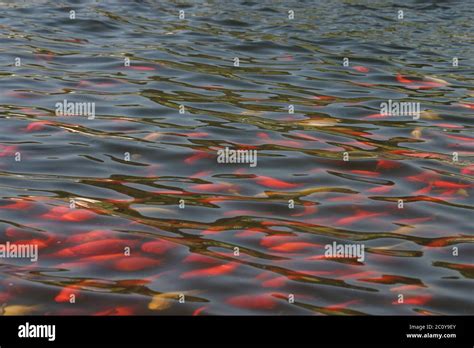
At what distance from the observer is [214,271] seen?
6.15 m

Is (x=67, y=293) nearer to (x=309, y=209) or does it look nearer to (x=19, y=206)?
(x=19, y=206)

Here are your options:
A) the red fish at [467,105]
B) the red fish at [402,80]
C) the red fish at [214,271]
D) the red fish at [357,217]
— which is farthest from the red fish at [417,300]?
the red fish at [402,80]

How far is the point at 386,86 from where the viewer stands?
10.8 meters

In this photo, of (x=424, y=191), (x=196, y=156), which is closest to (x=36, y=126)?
(x=196, y=156)

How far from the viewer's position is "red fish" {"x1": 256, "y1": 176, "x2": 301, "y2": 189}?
25.0 ft

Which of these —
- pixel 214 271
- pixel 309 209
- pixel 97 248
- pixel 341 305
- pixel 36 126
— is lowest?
pixel 341 305

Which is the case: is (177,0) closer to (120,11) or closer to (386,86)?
(120,11)

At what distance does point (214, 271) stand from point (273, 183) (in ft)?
5.43

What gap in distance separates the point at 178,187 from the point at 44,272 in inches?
68.6

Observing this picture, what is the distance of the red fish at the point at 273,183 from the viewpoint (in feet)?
25.0

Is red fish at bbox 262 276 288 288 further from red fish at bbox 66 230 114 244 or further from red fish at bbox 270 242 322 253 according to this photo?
red fish at bbox 66 230 114 244

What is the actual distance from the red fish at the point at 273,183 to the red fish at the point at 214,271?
149cm

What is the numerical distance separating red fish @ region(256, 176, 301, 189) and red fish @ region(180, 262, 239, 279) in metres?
1.49

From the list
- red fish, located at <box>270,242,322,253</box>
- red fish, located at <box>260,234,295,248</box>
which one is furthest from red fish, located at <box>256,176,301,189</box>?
red fish, located at <box>270,242,322,253</box>
